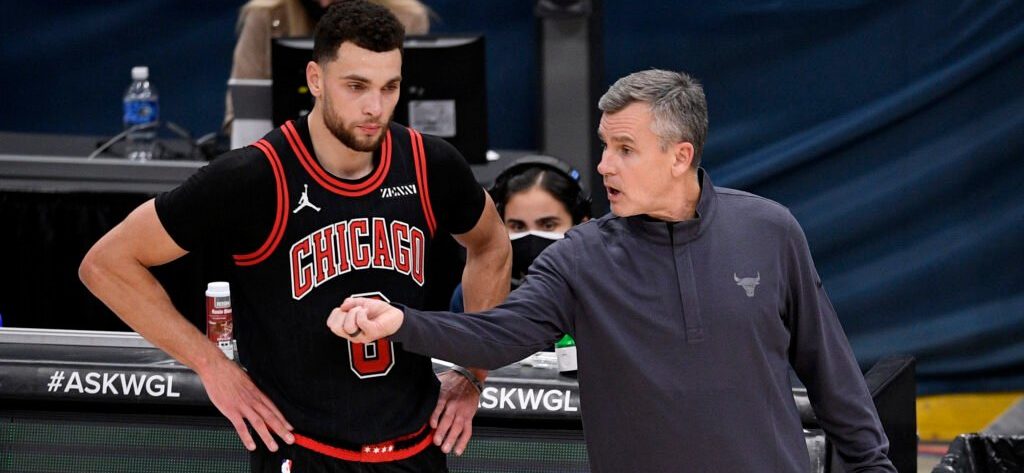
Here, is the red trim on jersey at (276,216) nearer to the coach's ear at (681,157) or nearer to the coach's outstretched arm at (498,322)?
the coach's outstretched arm at (498,322)

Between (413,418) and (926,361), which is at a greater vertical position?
(413,418)

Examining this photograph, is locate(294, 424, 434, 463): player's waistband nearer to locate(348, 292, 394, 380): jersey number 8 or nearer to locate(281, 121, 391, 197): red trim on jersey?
locate(348, 292, 394, 380): jersey number 8

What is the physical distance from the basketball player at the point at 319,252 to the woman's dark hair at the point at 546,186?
4.92 feet

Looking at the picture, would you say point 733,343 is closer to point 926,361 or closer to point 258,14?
point 258,14

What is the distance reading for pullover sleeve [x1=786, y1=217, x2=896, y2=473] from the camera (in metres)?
2.74

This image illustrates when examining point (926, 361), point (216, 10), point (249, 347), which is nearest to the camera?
point (249, 347)

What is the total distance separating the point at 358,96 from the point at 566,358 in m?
1.10

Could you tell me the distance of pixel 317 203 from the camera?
2840 mm

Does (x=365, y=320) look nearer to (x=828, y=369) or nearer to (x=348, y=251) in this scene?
(x=348, y=251)

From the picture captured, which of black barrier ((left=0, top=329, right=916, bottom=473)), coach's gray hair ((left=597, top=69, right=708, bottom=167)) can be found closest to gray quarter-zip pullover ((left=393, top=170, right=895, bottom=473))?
coach's gray hair ((left=597, top=69, right=708, bottom=167))

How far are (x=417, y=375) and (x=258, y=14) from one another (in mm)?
3429

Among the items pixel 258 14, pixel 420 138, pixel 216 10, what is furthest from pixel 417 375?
pixel 216 10

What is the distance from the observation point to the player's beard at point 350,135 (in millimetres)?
2809

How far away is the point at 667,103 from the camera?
2.71 metres
